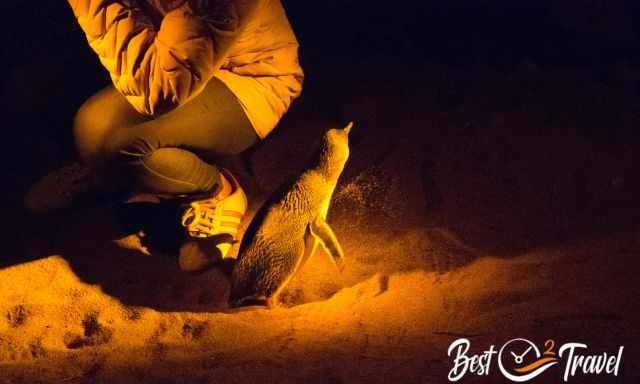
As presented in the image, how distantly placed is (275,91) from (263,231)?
74 cm

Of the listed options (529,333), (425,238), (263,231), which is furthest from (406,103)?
(529,333)

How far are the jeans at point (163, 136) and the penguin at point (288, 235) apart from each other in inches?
17.2

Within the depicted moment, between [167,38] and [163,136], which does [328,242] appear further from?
[167,38]

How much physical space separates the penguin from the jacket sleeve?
0.62 metres

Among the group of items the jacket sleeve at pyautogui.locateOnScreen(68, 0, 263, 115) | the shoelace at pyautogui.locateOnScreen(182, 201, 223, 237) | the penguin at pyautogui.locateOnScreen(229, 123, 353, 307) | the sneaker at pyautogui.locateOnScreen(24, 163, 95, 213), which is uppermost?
the jacket sleeve at pyautogui.locateOnScreen(68, 0, 263, 115)

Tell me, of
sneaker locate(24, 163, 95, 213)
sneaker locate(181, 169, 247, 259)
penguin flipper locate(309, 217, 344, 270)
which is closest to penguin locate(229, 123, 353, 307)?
penguin flipper locate(309, 217, 344, 270)

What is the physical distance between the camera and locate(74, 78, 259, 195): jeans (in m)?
2.57

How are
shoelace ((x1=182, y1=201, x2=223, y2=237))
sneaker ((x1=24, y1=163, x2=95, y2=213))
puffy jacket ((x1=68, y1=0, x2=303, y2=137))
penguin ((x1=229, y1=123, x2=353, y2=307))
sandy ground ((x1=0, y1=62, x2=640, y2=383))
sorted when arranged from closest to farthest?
sandy ground ((x1=0, y1=62, x2=640, y2=383)) < puffy jacket ((x1=68, y1=0, x2=303, y2=137)) < penguin ((x1=229, y1=123, x2=353, y2=307)) < shoelace ((x1=182, y1=201, x2=223, y2=237)) < sneaker ((x1=24, y1=163, x2=95, y2=213))

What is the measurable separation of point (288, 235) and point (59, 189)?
5.16 ft

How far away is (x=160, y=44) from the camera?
216cm

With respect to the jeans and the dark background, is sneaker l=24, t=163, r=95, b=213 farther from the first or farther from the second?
the jeans

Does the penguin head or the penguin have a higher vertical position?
the penguin head

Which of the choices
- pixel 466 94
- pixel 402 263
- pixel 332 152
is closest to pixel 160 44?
pixel 332 152

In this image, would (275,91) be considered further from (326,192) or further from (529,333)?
(529,333)
